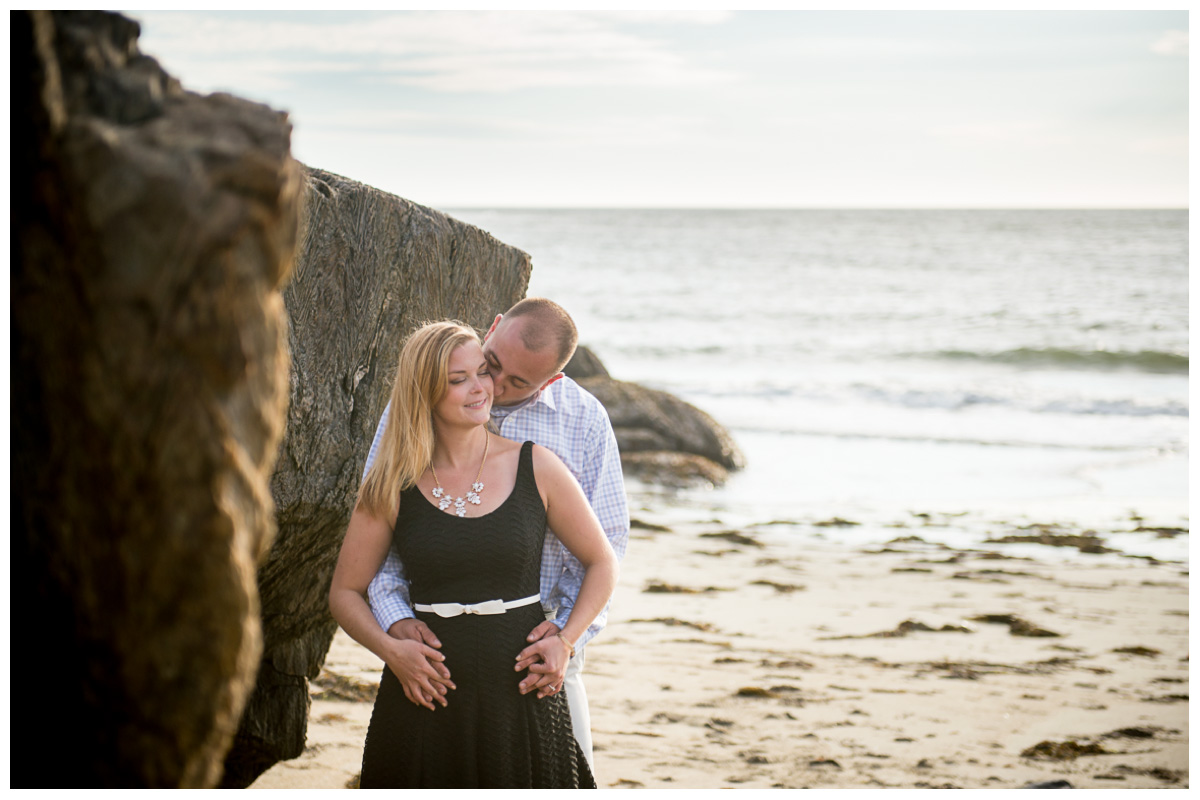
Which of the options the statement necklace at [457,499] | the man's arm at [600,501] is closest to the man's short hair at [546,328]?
the man's arm at [600,501]

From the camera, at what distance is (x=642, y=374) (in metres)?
21.4

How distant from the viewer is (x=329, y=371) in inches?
133

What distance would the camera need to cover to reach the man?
10.3 ft

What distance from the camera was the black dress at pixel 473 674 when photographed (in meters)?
2.80

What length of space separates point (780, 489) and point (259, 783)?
7.68 m

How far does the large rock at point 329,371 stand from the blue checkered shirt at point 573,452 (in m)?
0.24

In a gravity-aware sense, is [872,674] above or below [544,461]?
below

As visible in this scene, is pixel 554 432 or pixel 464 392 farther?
pixel 554 432

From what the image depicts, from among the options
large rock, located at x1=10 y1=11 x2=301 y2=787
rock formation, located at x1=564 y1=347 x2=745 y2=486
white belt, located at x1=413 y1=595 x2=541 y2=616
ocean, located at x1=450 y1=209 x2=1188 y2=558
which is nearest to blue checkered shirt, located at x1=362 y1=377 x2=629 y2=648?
white belt, located at x1=413 y1=595 x2=541 y2=616

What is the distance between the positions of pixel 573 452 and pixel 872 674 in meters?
3.07

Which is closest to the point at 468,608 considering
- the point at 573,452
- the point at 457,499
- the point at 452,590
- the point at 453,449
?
the point at 452,590

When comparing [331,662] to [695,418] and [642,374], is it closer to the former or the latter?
[695,418]

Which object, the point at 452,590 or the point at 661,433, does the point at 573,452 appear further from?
the point at 661,433

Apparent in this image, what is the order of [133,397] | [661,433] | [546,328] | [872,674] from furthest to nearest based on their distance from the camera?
[661,433] → [872,674] → [546,328] → [133,397]
